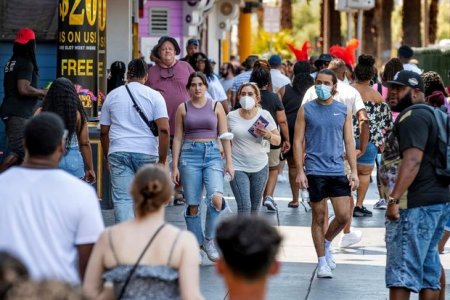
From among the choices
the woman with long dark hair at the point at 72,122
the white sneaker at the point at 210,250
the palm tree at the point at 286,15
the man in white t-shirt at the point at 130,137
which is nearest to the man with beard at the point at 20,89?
the man in white t-shirt at the point at 130,137

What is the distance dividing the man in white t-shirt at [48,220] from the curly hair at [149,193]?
0.20 meters

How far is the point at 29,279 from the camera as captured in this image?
12.4 feet

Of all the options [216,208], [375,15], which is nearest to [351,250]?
[216,208]

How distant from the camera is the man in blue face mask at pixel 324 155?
1057 cm

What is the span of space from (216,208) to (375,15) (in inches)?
1794

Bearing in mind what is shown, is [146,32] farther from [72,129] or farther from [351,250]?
[72,129]

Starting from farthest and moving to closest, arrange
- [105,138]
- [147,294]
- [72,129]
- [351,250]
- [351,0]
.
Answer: [351,0] → [351,250] → [105,138] → [72,129] → [147,294]

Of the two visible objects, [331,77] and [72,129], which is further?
[331,77]

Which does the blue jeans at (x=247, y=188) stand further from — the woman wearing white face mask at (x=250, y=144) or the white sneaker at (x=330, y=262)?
the white sneaker at (x=330, y=262)

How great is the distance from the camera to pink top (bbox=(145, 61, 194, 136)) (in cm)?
1326

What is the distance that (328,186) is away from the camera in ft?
34.8

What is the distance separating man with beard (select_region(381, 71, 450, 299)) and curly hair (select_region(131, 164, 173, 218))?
2.61 meters

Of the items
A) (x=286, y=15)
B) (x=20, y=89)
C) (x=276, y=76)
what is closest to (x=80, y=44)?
(x=20, y=89)

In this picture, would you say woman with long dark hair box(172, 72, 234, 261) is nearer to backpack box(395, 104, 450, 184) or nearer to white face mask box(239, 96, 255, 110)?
white face mask box(239, 96, 255, 110)
